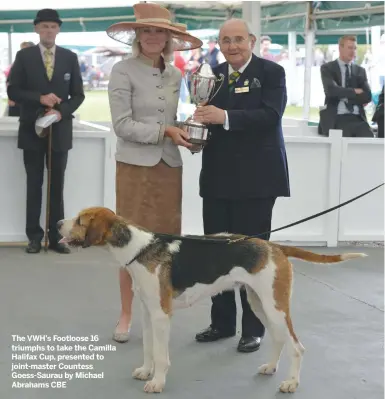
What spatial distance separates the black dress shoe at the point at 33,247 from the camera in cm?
662

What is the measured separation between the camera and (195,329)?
179 inches

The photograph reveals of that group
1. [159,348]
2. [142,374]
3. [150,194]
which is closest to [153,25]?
[150,194]

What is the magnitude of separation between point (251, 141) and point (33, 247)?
331 centimetres

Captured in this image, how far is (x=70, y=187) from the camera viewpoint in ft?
23.1

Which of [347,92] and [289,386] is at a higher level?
[347,92]

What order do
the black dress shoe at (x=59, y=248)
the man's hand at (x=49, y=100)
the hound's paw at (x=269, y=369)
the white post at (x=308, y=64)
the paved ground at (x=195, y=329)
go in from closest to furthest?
the paved ground at (x=195, y=329)
the hound's paw at (x=269, y=369)
the man's hand at (x=49, y=100)
the black dress shoe at (x=59, y=248)
the white post at (x=308, y=64)

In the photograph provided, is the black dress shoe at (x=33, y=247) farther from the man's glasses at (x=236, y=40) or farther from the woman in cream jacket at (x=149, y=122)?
the man's glasses at (x=236, y=40)

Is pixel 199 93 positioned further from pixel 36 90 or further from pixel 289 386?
pixel 36 90

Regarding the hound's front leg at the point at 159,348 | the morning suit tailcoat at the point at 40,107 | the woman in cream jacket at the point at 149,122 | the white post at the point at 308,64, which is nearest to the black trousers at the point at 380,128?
the white post at the point at 308,64

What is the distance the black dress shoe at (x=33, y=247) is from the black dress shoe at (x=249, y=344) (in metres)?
3.03

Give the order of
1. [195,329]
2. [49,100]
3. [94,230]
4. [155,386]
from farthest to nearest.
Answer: [49,100]
[195,329]
[155,386]
[94,230]

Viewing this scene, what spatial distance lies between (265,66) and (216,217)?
3.03 feet

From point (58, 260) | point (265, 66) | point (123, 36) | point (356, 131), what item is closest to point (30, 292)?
point (58, 260)

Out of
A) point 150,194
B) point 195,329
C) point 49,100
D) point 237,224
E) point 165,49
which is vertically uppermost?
point 165,49
